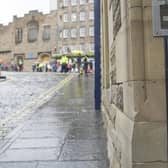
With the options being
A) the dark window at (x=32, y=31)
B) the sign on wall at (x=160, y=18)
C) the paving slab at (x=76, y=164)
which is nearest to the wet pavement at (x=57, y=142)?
the paving slab at (x=76, y=164)

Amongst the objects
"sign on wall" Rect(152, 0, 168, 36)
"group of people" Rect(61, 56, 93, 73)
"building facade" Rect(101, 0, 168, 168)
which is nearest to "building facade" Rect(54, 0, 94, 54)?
"group of people" Rect(61, 56, 93, 73)

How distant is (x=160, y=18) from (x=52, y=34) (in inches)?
2548

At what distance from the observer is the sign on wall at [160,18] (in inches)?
93.0

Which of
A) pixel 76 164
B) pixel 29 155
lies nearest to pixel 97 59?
pixel 29 155

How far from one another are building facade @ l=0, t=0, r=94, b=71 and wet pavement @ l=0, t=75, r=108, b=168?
55.9 metres

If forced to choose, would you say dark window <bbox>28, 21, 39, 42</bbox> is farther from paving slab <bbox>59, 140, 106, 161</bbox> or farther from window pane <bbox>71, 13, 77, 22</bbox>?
paving slab <bbox>59, 140, 106, 161</bbox>

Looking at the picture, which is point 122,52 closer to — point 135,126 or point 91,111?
point 135,126

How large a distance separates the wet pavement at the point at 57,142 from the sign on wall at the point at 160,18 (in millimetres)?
2491

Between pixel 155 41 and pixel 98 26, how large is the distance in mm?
6617

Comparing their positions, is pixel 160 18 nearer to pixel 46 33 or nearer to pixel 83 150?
pixel 83 150

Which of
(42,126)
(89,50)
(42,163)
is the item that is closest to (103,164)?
(42,163)

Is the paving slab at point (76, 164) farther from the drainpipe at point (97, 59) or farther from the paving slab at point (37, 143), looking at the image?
the drainpipe at point (97, 59)

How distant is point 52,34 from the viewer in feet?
218

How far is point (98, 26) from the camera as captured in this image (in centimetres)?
934
